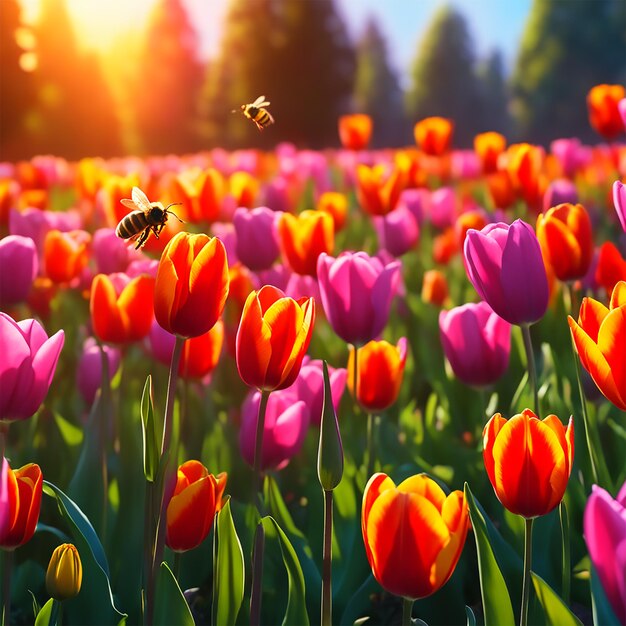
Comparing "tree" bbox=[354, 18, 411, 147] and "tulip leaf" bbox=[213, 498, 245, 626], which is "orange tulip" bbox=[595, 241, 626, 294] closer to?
"tulip leaf" bbox=[213, 498, 245, 626]

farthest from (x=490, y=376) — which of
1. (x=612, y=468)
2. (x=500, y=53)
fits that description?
(x=500, y=53)

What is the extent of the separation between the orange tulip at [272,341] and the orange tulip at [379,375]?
20.9 inches

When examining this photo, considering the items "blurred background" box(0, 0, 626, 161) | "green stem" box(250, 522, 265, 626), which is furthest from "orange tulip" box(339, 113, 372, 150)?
"blurred background" box(0, 0, 626, 161)

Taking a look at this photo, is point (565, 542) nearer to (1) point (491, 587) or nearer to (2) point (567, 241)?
(1) point (491, 587)

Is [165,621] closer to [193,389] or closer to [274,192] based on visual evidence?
[193,389]

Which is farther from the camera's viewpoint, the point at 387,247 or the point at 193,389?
the point at 387,247

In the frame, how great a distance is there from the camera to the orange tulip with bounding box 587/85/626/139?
412cm

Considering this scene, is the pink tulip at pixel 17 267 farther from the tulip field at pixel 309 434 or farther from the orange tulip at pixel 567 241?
the orange tulip at pixel 567 241

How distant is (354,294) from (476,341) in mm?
368

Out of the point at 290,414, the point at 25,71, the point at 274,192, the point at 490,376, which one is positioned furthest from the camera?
the point at 25,71

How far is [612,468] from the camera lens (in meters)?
2.28

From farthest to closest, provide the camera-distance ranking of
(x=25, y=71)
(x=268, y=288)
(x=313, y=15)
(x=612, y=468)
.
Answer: (x=313, y=15), (x=25, y=71), (x=612, y=468), (x=268, y=288)

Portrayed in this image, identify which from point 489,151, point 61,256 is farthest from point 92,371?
point 489,151

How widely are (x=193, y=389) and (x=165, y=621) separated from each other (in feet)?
4.29
